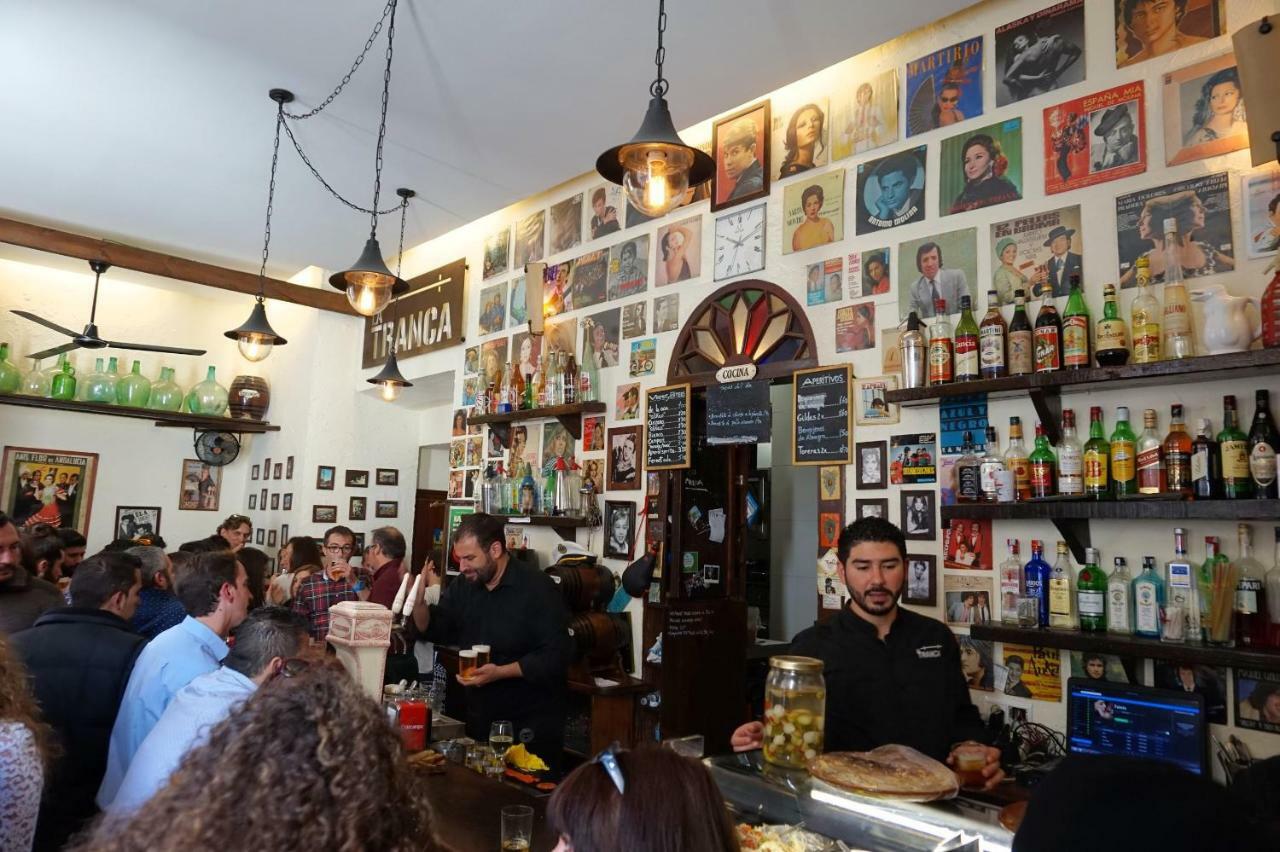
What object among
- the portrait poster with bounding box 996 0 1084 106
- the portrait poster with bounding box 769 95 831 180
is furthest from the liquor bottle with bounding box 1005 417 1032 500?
the portrait poster with bounding box 769 95 831 180

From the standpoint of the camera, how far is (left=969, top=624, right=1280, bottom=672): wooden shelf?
2.58 m

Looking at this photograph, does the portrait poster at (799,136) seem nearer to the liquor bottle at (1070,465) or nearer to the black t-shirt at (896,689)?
the liquor bottle at (1070,465)

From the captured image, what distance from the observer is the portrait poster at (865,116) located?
4.03 metres

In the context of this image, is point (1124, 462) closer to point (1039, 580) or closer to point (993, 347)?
point (1039, 580)

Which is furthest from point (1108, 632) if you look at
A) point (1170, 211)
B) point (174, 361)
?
point (174, 361)

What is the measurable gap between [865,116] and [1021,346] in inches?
59.8

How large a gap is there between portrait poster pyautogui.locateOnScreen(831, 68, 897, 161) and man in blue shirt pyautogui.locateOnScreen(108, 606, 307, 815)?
3.35 m

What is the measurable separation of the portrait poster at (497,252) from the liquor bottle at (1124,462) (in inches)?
177

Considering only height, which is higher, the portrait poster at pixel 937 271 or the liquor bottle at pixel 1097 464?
the portrait poster at pixel 937 271

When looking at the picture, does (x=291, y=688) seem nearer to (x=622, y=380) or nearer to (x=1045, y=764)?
(x=1045, y=764)

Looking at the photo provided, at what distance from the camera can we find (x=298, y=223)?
260 inches

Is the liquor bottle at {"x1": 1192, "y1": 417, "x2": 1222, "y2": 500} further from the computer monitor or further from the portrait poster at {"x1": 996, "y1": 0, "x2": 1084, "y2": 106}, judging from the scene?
the portrait poster at {"x1": 996, "y1": 0, "x2": 1084, "y2": 106}

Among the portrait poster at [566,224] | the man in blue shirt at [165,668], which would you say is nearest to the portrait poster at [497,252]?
the portrait poster at [566,224]

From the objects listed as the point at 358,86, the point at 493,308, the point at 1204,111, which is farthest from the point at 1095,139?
the point at 493,308
